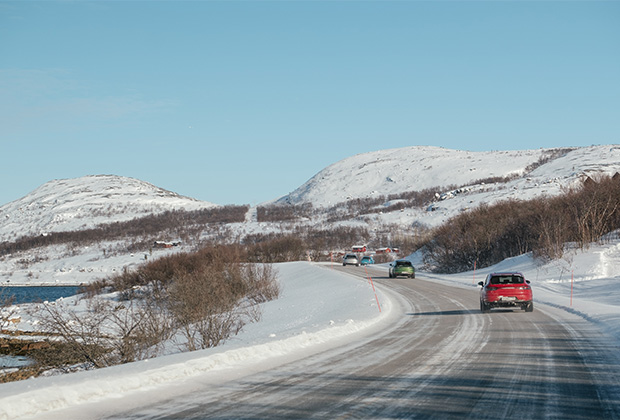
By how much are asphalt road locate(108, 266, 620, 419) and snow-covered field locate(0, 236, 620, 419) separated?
0.94 m

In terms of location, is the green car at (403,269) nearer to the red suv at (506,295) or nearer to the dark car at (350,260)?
the dark car at (350,260)

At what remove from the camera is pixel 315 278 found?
52.7m

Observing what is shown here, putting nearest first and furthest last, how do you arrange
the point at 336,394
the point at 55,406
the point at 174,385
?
the point at 55,406 → the point at 336,394 → the point at 174,385

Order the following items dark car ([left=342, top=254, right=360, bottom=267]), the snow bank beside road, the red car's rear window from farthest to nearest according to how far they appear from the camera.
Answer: dark car ([left=342, top=254, right=360, bottom=267])
the red car's rear window
the snow bank beside road

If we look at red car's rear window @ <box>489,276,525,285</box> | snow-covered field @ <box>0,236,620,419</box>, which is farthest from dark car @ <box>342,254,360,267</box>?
red car's rear window @ <box>489,276,525,285</box>

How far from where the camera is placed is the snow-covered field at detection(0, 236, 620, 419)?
814 centimetres

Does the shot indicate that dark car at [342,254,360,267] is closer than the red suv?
No

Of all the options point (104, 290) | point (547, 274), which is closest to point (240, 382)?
point (547, 274)

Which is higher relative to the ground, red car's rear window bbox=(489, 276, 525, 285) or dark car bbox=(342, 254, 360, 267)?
dark car bbox=(342, 254, 360, 267)

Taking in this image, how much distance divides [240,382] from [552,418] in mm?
4605

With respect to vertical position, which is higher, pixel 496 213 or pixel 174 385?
pixel 496 213

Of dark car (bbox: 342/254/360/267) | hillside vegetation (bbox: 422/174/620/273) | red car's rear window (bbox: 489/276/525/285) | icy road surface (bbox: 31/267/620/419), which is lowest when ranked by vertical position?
icy road surface (bbox: 31/267/620/419)

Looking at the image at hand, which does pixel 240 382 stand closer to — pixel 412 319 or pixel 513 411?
pixel 513 411

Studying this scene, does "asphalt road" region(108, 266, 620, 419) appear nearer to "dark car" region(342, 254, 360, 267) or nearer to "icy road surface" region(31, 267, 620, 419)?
"icy road surface" region(31, 267, 620, 419)
